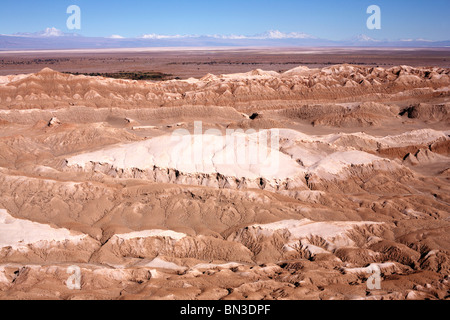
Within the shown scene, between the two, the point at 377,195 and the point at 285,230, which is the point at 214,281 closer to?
the point at 285,230

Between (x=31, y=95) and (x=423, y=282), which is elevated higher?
(x=31, y=95)

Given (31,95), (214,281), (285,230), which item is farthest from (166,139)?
(31,95)

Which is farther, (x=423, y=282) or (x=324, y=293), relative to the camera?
(x=423, y=282)

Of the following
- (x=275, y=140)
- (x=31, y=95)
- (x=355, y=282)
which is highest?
(x=31, y=95)

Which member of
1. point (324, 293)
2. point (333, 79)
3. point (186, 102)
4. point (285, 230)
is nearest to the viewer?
point (324, 293)

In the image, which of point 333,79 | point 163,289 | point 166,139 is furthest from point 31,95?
point 163,289

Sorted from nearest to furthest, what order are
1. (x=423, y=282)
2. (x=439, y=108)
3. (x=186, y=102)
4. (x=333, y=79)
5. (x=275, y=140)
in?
1. (x=423, y=282)
2. (x=275, y=140)
3. (x=439, y=108)
4. (x=186, y=102)
5. (x=333, y=79)

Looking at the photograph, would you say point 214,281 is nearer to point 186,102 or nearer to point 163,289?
point 163,289
